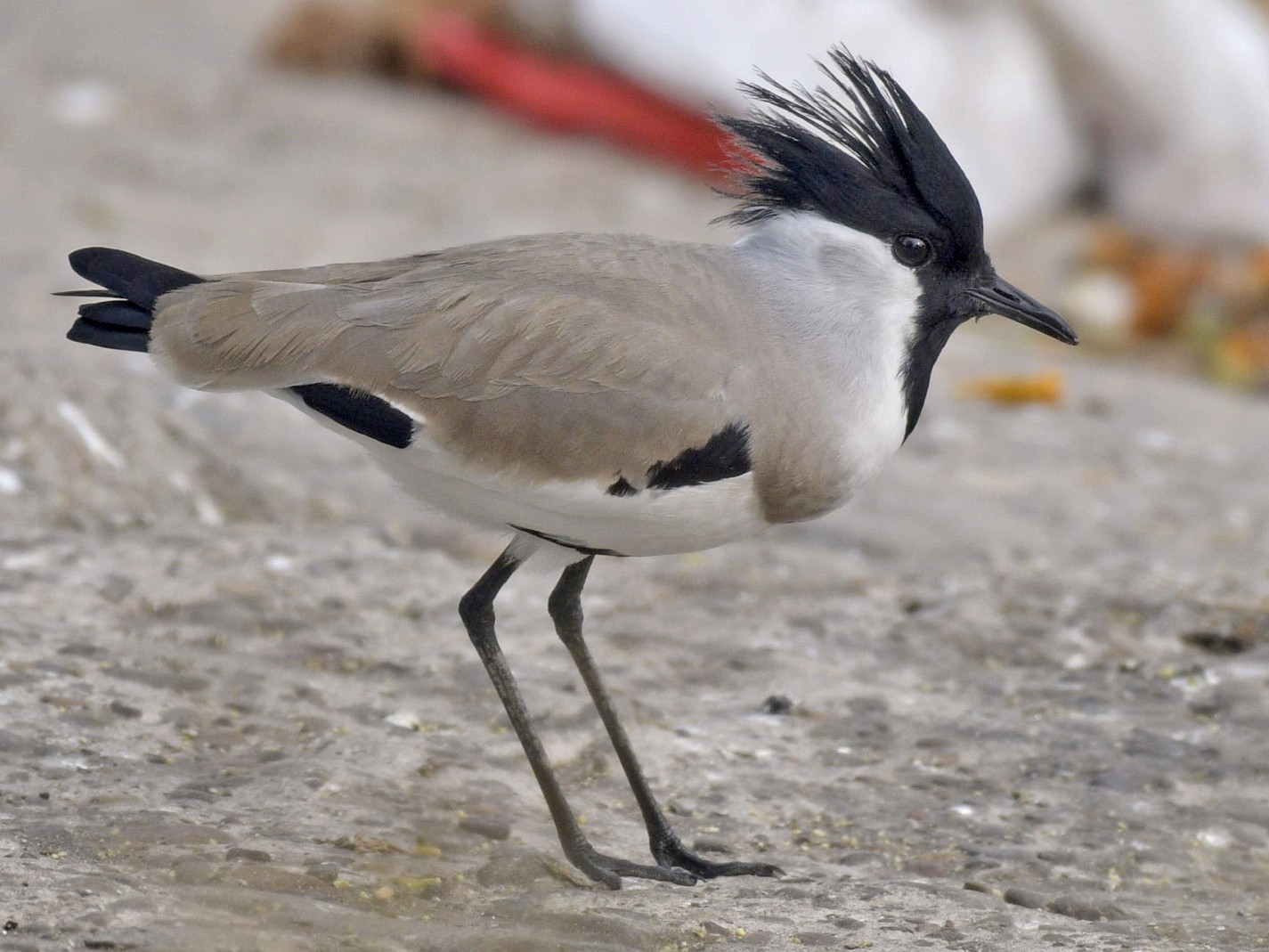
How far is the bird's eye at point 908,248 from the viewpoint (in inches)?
132

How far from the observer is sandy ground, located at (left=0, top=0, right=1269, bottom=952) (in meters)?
3.10

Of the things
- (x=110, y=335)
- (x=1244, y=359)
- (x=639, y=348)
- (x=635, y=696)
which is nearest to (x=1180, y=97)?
(x=1244, y=359)

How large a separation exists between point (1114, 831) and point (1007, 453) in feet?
9.11

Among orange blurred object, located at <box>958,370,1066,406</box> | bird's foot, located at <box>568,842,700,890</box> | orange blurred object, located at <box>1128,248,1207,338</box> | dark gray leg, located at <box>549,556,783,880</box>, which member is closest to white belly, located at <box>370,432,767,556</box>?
dark gray leg, located at <box>549,556,783,880</box>

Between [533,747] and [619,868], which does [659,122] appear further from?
[619,868]

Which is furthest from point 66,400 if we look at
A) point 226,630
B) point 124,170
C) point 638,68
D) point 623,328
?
point 638,68

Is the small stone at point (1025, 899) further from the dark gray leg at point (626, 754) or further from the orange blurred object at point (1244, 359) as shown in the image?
the orange blurred object at point (1244, 359)

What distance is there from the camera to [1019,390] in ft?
22.0

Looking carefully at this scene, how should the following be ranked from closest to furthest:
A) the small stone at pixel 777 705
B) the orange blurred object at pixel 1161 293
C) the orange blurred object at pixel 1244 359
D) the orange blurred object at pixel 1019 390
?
1. the small stone at pixel 777 705
2. the orange blurred object at pixel 1019 390
3. the orange blurred object at pixel 1244 359
4. the orange blurred object at pixel 1161 293

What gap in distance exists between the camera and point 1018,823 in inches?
144

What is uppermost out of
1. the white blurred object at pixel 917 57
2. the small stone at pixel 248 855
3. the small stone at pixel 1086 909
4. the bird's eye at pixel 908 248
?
the white blurred object at pixel 917 57

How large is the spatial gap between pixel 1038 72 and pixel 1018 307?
6.18 m

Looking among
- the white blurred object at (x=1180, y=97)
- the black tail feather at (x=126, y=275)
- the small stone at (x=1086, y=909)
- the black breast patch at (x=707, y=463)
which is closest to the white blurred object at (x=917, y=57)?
the white blurred object at (x=1180, y=97)

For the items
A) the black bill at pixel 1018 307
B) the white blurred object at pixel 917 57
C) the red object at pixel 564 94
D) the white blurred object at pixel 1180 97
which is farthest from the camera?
the red object at pixel 564 94
